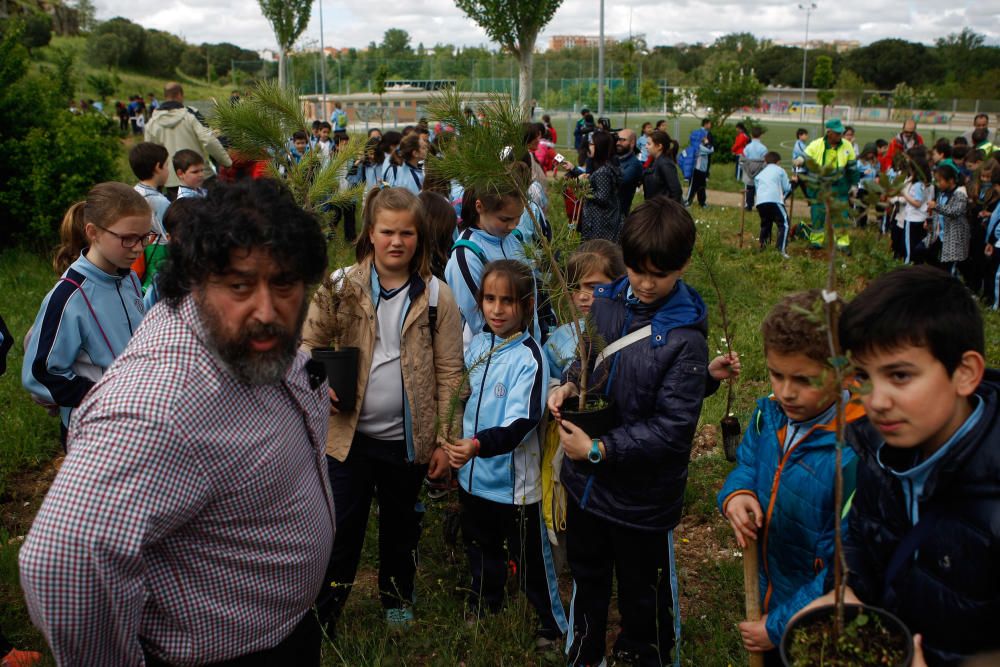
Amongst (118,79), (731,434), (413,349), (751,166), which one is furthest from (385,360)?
(118,79)

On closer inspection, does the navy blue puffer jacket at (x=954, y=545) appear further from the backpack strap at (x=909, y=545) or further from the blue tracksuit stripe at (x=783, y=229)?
the blue tracksuit stripe at (x=783, y=229)

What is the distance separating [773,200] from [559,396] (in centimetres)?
937

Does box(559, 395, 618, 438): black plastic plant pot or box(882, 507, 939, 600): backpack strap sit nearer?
box(882, 507, 939, 600): backpack strap

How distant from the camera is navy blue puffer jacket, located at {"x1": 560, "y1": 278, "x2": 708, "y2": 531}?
8.75 feet

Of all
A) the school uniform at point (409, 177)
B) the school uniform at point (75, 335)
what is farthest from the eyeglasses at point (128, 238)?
the school uniform at point (409, 177)

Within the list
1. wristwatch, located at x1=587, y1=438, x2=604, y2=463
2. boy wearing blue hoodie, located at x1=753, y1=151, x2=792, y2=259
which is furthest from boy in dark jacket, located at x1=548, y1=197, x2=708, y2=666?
boy wearing blue hoodie, located at x1=753, y1=151, x2=792, y2=259

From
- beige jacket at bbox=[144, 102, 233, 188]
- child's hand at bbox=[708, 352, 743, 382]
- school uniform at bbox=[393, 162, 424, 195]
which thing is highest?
beige jacket at bbox=[144, 102, 233, 188]

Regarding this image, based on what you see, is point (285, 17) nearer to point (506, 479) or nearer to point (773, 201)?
point (773, 201)

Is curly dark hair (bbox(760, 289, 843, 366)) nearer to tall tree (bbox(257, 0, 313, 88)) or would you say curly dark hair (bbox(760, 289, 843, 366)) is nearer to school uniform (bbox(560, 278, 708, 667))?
school uniform (bbox(560, 278, 708, 667))

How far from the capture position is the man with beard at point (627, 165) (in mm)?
9242

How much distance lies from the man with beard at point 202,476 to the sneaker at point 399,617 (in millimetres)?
1397

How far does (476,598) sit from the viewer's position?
138 inches

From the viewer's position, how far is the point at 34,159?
973 centimetres

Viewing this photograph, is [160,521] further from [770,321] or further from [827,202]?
[770,321]
